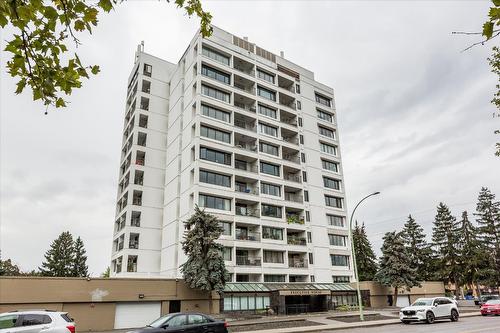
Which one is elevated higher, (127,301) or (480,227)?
(480,227)

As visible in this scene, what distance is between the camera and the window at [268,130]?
5028cm

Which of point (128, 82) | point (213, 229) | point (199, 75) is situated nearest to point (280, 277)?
point (213, 229)

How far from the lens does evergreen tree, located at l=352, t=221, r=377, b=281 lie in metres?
67.2

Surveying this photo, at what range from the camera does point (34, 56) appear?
185 inches

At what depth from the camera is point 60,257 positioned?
71.9 metres

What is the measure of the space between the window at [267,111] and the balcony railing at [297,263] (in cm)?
2036

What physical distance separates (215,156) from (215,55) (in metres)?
14.8

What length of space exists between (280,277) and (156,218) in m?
17.7

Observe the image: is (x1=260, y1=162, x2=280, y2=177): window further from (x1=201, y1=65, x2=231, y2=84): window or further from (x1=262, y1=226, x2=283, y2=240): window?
(x1=201, y1=65, x2=231, y2=84): window

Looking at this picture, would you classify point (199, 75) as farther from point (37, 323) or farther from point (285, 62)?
point (37, 323)

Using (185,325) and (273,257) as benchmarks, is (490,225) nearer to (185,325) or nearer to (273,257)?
(273,257)

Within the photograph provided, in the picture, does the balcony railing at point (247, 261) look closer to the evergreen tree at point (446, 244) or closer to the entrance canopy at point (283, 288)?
the entrance canopy at point (283, 288)

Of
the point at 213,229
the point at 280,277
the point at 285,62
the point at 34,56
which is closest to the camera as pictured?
the point at 34,56

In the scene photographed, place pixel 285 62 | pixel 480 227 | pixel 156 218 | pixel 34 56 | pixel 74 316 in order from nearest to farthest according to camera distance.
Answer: pixel 34 56
pixel 74 316
pixel 156 218
pixel 285 62
pixel 480 227
